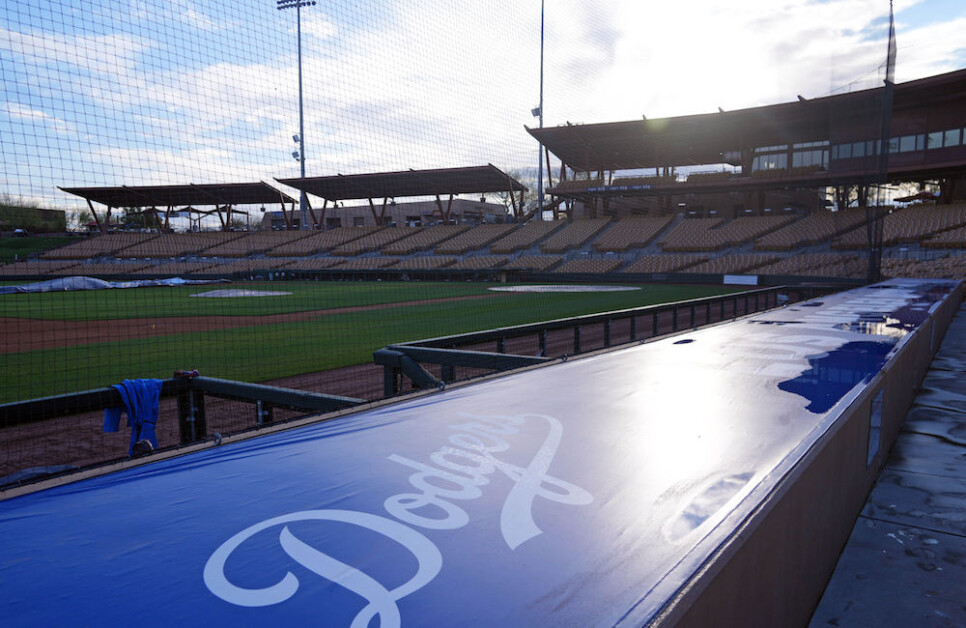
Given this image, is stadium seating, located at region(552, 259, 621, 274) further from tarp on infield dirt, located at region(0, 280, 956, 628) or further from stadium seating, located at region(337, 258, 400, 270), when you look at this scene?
tarp on infield dirt, located at region(0, 280, 956, 628)

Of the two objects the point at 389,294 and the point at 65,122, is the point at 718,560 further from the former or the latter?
the point at 389,294

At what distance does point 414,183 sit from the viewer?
1842 inches

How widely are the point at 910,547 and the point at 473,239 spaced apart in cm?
4277

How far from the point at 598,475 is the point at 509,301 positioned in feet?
55.6

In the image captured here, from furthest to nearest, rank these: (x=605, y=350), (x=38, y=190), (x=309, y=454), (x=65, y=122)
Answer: (x=38, y=190) < (x=65, y=122) < (x=605, y=350) < (x=309, y=454)

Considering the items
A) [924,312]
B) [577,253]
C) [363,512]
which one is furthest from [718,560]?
[577,253]

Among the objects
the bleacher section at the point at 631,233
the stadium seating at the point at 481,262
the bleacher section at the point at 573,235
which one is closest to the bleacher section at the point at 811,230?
the bleacher section at the point at 631,233

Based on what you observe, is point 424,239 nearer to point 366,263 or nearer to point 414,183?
point 414,183

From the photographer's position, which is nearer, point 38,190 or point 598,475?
point 598,475

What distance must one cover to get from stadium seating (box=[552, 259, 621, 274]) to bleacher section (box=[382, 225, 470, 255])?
1326 cm

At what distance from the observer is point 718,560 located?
1426mm

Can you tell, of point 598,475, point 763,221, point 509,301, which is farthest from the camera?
point 763,221

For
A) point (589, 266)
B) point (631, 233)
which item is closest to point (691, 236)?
point (631, 233)

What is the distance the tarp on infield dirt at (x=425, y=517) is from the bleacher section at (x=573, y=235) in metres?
37.2
